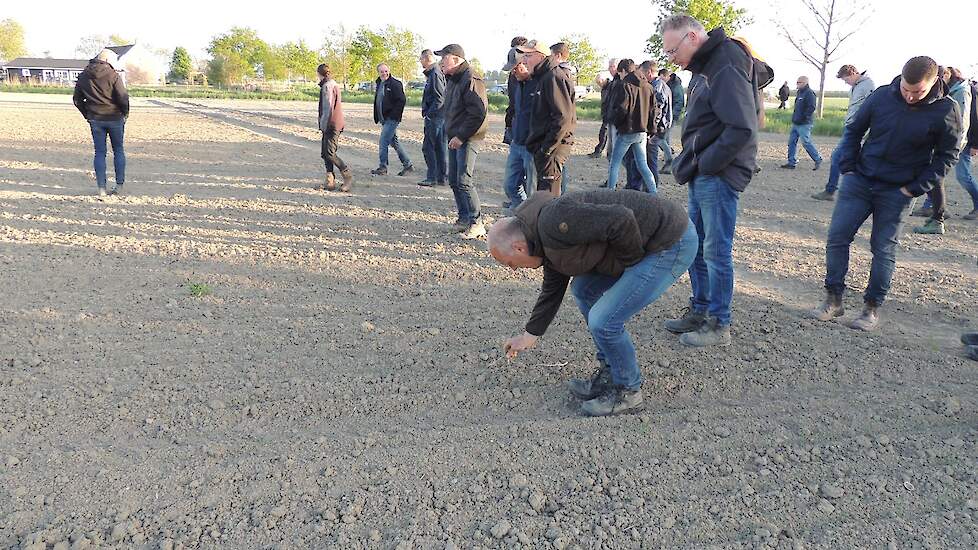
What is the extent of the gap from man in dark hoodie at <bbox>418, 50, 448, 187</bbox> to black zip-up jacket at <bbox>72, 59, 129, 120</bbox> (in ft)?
13.2

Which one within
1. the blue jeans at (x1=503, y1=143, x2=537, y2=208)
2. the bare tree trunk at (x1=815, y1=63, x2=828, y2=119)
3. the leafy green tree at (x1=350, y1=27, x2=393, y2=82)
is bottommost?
the blue jeans at (x1=503, y1=143, x2=537, y2=208)

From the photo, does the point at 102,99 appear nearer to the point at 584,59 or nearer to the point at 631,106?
the point at 631,106

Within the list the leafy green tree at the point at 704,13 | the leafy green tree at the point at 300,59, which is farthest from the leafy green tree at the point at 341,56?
the leafy green tree at the point at 704,13

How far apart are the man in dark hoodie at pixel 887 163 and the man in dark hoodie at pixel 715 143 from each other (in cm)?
106

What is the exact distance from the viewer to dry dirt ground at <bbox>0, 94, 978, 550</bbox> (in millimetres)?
2771

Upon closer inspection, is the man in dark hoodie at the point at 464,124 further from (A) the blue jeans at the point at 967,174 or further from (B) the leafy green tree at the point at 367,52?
(B) the leafy green tree at the point at 367,52

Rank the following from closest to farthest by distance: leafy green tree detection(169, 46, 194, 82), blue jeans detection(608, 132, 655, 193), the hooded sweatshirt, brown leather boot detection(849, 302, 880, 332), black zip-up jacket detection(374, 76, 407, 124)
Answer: brown leather boot detection(849, 302, 880, 332), blue jeans detection(608, 132, 655, 193), the hooded sweatshirt, black zip-up jacket detection(374, 76, 407, 124), leafy green tree detection(169, 46, 194, 82)

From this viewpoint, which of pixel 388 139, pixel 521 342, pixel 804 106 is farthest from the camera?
pixel 804 106

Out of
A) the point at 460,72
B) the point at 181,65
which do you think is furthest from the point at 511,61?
the point at 181,65

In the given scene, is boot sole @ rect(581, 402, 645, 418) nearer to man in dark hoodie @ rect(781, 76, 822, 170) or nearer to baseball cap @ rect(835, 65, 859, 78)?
baseball cap @ rect(835, 65, 859, 78)

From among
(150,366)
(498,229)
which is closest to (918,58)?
(498,229)

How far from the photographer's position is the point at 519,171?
23.4 ft

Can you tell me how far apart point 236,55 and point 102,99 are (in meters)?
75.0

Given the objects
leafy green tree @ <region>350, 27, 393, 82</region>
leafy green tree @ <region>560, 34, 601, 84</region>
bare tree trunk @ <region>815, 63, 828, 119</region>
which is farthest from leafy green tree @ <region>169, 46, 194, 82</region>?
bare tree trunk @ <region>815, 63, 828, 119</region>
